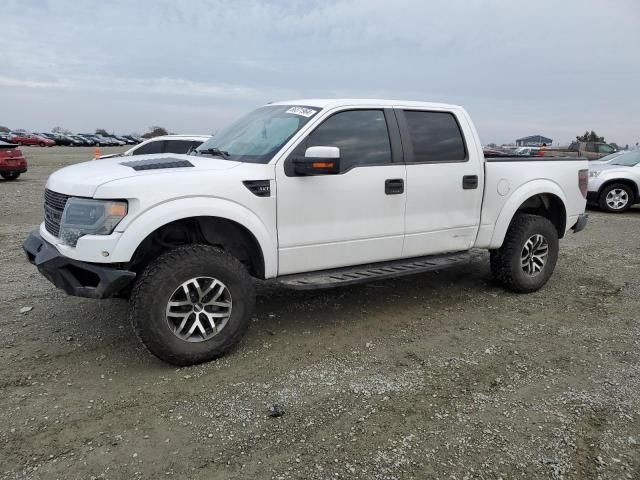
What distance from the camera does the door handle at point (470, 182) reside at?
4938 mm

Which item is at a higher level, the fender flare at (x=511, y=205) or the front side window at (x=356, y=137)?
the front side window at (x=356, y=137)

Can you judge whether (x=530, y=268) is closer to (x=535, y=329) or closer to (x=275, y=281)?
(x=535, y=329)

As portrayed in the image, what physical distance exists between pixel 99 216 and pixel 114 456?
1526 mm

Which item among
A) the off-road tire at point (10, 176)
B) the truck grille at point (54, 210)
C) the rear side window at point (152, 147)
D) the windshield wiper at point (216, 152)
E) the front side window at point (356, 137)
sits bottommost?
the off-road tire at point (10, 176)

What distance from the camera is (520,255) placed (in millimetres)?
5430

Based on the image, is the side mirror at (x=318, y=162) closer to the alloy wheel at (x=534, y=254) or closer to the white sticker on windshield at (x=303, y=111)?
the white sticker on windshield at (x=303, y=111)

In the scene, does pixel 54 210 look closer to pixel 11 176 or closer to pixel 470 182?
pixel 470 182

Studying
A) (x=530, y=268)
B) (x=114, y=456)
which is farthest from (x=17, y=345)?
(x=530, y=268)

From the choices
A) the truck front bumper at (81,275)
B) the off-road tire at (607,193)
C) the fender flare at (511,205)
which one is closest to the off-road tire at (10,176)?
the truck front bumper at (81,275)

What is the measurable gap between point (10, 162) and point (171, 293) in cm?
1566

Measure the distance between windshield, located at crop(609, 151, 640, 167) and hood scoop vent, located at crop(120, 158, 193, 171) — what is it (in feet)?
38.6

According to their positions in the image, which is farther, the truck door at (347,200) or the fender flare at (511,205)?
the fender flare at (511,205)

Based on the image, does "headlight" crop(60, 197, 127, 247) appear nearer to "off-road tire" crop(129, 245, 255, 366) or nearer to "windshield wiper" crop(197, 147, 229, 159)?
"off-road tire" crop(129, 245, 255, 366)

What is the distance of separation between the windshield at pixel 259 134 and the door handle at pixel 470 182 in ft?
5.37
